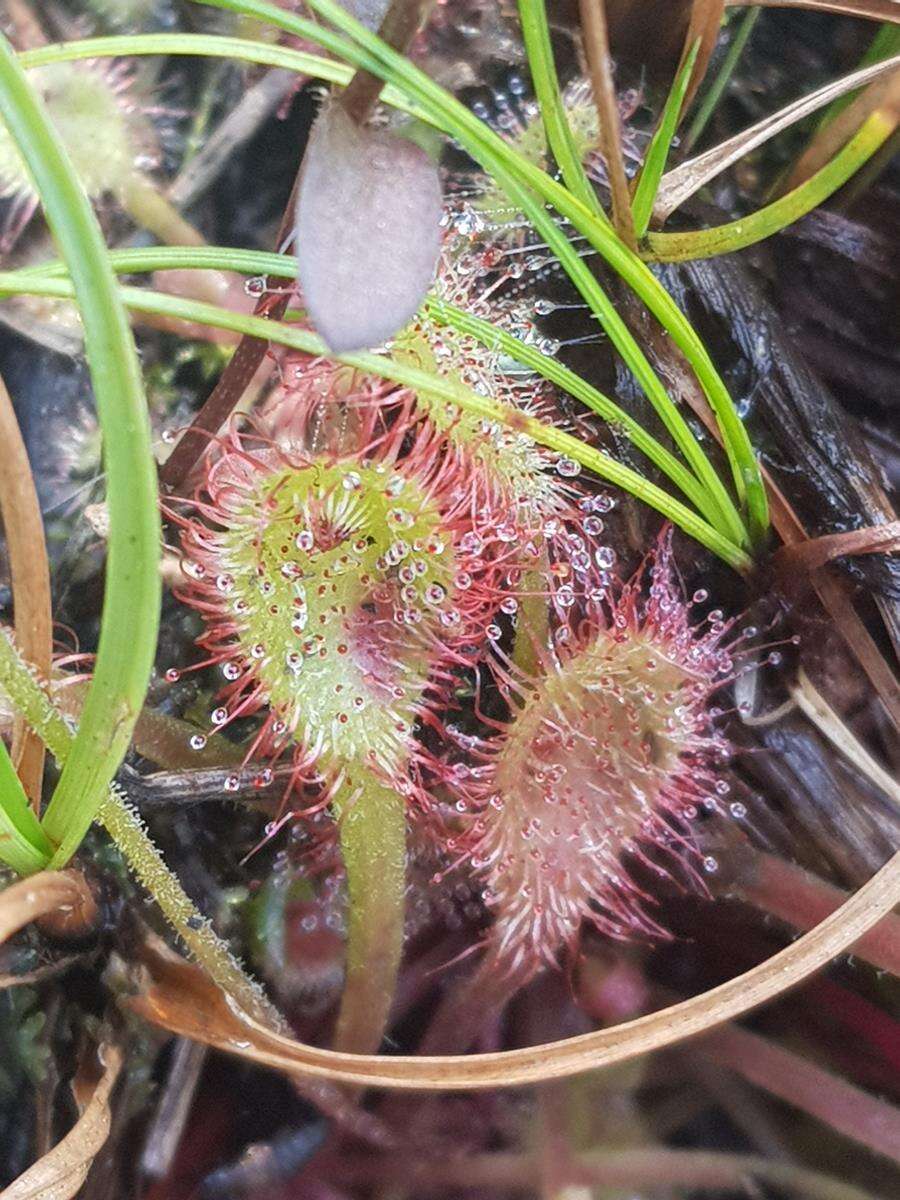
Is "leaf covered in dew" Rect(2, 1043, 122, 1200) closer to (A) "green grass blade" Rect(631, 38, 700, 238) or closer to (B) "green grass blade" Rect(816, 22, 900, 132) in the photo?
(A) "green grass blade" Rect(631, 38, 700, 238)

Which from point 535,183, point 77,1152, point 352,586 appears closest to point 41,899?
point 77,1152

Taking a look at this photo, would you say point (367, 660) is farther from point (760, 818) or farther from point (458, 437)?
point (760, 818)

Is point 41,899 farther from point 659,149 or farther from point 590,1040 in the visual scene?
point 659,149

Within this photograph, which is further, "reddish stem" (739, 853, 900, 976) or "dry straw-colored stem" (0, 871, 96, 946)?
"reddish stem" (739, 853, 900, 976)

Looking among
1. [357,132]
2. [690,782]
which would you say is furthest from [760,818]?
[357,132]

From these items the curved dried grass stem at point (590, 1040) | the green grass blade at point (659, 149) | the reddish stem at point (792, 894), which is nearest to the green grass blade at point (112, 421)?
the curved dried grass stem at point (590, 1040)

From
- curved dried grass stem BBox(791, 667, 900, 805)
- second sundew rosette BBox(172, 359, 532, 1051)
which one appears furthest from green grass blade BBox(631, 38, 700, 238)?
curved dried grass stem BBox(791, 667, 900, 805)

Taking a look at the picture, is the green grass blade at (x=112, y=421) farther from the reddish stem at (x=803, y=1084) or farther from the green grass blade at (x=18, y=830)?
the reddish stem at (x=803, y=1084)
